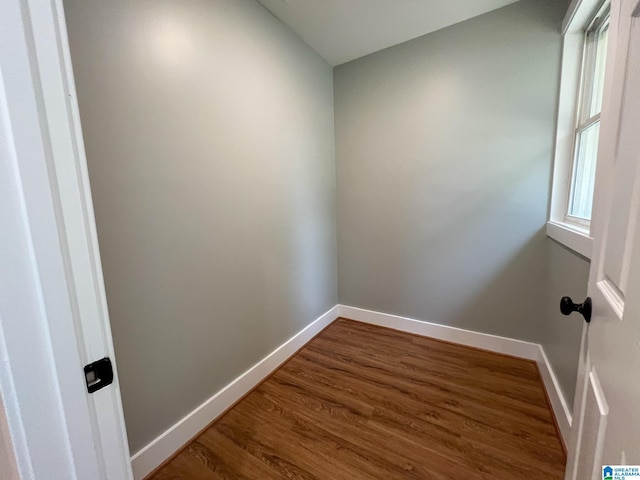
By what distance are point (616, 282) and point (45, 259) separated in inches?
44.3

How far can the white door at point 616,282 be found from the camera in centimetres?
A: 48

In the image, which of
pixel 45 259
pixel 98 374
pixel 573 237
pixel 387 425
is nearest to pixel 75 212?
pixel 45 259

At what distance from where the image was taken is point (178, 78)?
1305 millimetres

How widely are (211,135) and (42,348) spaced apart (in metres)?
1.27

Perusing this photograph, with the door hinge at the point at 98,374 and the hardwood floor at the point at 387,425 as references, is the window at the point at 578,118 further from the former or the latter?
the door hinge at the point at 98,374

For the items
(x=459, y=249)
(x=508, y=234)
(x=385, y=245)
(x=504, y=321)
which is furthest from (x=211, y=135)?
(x=504, y=321)

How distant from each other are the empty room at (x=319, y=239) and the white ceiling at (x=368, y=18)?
2 cm

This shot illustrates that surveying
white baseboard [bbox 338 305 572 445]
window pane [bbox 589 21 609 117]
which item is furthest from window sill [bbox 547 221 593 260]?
white baseboard [bbox 338 305 572 445]

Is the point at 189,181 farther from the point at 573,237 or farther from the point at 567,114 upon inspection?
the point at 567,114

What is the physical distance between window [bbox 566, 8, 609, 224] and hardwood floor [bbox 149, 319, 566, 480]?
3.96ft

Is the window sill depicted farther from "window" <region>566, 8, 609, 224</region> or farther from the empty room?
"window" <region>566, 8, 609, 224</region>

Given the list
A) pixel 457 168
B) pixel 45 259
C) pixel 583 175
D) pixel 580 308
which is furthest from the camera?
pixel 457 168

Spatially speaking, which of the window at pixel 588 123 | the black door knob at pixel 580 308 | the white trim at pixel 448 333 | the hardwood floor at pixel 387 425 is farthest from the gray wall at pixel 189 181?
the window at pixel 588 123

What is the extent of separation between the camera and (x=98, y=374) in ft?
1.78
